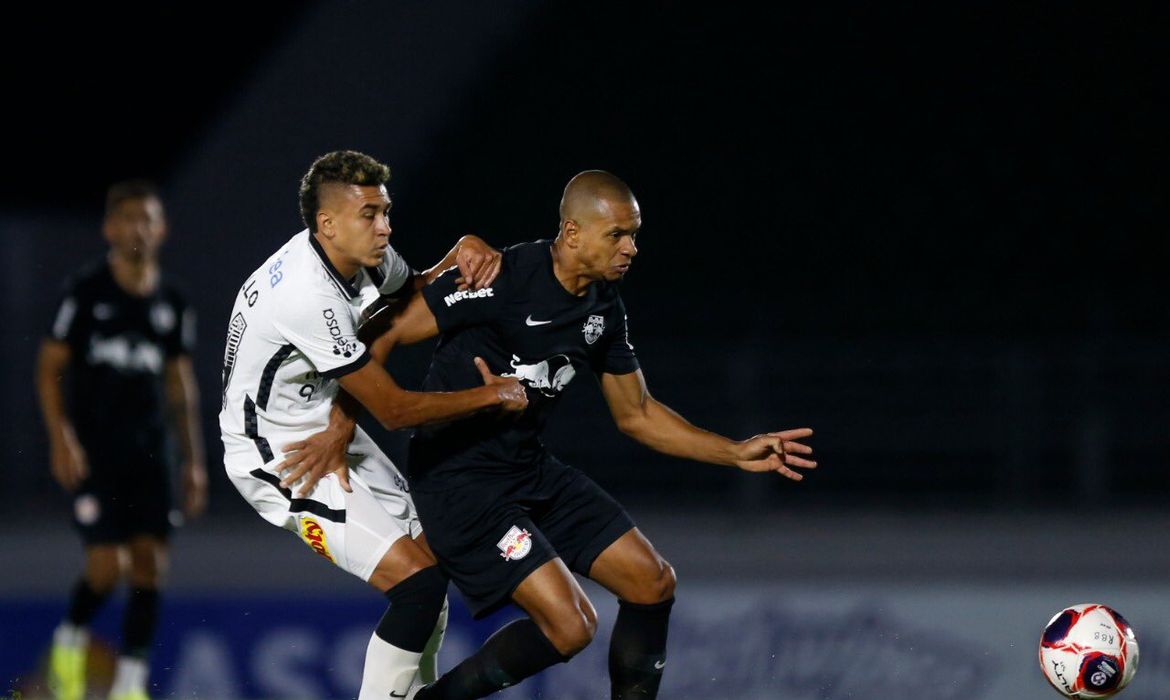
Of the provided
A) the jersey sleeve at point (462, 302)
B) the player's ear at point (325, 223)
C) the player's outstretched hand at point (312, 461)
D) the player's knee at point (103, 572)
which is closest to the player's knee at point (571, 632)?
the player's outstretched hand at point (312, 461)

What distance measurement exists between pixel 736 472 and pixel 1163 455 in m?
3.63

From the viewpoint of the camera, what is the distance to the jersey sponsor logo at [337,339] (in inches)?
191

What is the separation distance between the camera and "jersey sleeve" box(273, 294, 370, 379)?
486 centimetres

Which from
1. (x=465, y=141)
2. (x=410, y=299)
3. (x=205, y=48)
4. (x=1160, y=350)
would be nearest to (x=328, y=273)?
(x=410, y=299)

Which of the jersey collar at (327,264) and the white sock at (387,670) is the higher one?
the jersey collar at (327,264)

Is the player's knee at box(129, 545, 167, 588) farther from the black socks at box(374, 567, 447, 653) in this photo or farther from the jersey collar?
the jersey collar

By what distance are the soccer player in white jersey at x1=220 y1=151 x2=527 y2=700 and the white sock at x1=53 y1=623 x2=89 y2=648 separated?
248 centimetres

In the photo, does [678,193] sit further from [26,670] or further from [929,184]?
[26,670]

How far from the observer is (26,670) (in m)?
7.27

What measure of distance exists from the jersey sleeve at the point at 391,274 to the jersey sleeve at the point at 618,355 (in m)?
0.73

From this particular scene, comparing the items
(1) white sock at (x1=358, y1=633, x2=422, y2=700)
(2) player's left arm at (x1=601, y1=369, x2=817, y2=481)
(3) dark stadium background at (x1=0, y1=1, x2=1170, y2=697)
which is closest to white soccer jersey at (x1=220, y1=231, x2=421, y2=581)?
(1) white sock at (x1=358, y1=633, x2=422, y2=700)

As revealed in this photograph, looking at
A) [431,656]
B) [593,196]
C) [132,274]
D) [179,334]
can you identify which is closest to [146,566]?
[179,334]

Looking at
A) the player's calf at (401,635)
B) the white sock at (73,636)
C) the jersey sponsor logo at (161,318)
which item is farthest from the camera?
the jersey sponsor logo at (161,318)

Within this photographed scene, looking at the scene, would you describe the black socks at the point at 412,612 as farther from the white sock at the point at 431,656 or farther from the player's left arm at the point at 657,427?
the player's left arm at the point at 657,427
